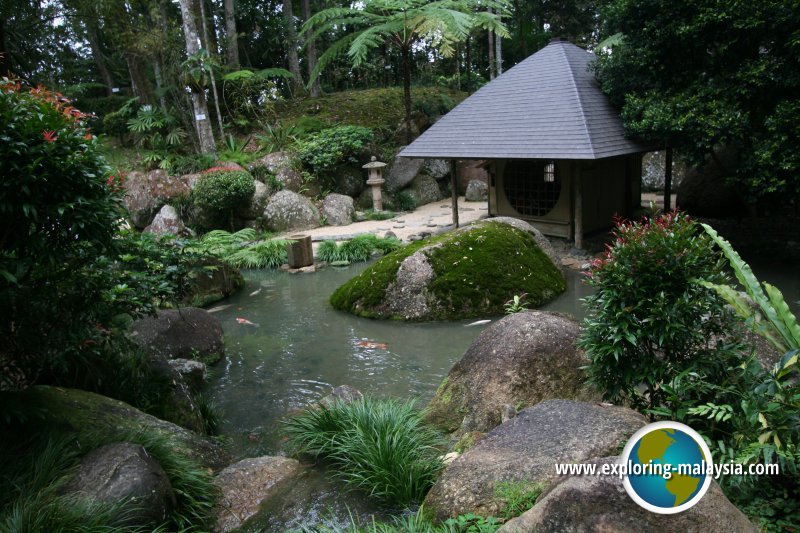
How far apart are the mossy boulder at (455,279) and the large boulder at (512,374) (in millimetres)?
3246

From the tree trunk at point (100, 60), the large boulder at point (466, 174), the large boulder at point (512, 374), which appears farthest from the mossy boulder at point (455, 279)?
the tree trunk at point (100, 60)

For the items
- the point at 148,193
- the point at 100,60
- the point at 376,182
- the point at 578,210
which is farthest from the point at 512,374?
the point at 100,60

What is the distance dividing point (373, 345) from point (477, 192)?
1148 centimetres

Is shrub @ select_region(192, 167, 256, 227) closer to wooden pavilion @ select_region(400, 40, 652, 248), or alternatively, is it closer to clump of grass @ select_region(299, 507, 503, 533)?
wooden pavilion @ select_region(400, 40, 652, 248)

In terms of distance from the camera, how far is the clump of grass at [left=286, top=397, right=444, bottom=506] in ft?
12.1

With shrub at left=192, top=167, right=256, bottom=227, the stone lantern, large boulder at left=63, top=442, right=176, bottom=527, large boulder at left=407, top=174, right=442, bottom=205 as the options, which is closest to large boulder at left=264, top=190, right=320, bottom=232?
shrub at left=192, top=167, right=256, bottom=227

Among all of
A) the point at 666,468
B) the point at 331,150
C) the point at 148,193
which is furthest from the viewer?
the point at 331,150

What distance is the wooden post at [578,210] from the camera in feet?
36.4

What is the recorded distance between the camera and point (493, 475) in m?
3.08

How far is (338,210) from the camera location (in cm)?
1599

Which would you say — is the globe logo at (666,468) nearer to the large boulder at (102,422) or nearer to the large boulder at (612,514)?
the large boulder at (612,514)

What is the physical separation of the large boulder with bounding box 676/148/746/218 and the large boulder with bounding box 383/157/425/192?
775 centimetres

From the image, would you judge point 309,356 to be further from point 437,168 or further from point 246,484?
point 437,168

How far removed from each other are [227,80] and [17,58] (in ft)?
32.0
